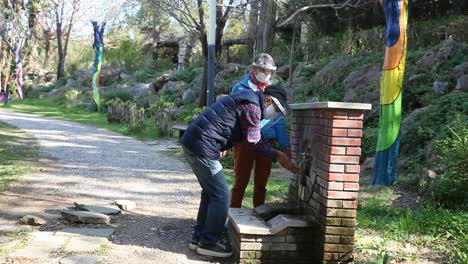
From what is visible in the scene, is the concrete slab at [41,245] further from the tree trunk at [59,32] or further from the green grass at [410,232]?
the tree trunk at [59,32]

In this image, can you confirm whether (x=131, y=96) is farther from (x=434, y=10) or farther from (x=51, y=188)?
(x=51, y=188)

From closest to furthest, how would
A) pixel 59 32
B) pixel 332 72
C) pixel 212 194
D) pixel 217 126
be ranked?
pixel 217 126 < pixel 212 194 < pixel 332 72 < pixel 59 32

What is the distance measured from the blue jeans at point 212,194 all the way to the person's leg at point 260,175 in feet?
2.89

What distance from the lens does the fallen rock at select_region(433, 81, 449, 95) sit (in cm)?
1067

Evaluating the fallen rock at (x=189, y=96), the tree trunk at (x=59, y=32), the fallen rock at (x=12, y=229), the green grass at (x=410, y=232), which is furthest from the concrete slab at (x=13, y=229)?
the tree trunk at (x=59, y=32)

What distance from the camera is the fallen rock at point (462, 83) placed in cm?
1007

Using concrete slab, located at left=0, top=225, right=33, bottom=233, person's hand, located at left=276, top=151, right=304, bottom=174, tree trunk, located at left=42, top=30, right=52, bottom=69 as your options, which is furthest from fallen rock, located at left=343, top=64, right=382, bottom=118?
tree trunk, located at left=42, top=30, right=52, bottom=69

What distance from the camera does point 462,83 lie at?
399 inches

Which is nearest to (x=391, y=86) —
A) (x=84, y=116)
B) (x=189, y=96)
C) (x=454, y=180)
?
(x=454, y=180)

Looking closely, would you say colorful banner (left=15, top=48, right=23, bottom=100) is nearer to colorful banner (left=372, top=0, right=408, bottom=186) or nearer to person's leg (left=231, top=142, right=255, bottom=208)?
colorful banner (left=372, top=0, right=408, bottom=186)

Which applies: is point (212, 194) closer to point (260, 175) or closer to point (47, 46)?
point (260, 175)

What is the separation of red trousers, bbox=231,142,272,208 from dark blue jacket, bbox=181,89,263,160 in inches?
30.1

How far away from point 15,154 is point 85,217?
558cm

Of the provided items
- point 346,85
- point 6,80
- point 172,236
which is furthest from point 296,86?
point 6,80
